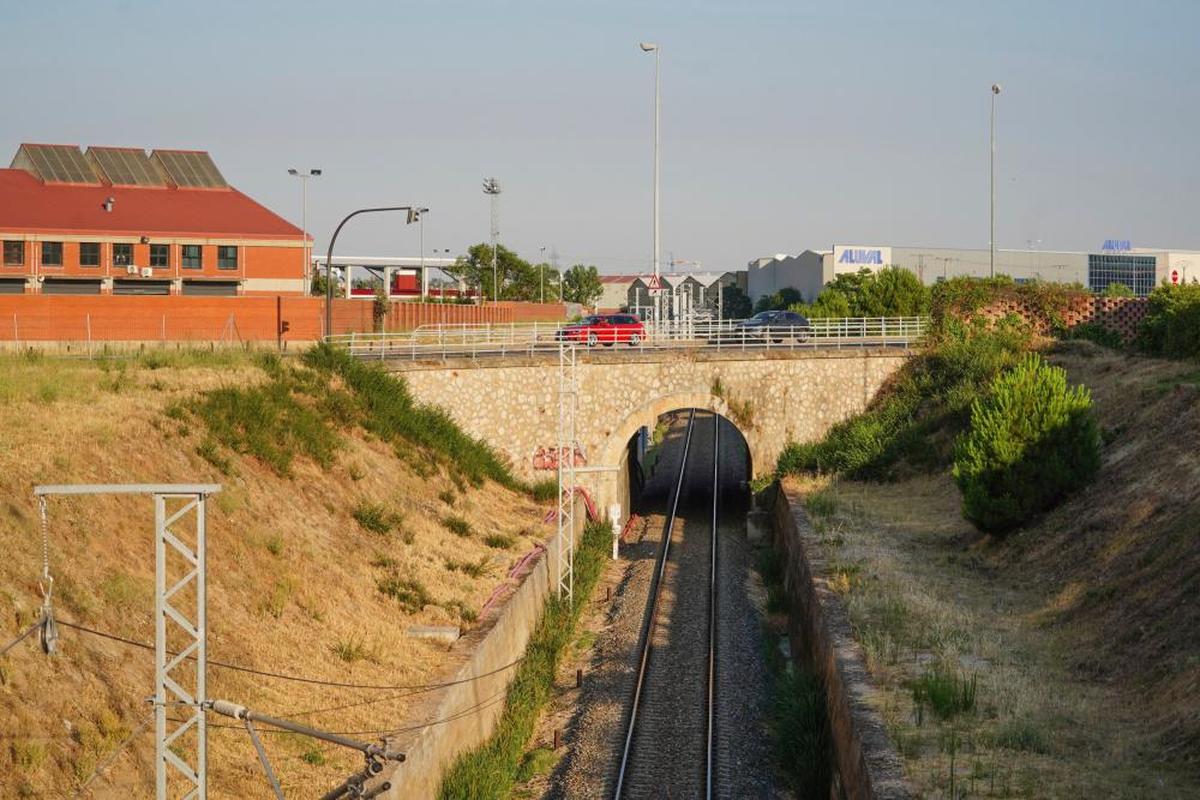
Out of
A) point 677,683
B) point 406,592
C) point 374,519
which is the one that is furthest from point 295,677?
point 374,519

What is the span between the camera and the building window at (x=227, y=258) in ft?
162

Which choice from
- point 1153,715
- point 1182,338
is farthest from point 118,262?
point 1153,715

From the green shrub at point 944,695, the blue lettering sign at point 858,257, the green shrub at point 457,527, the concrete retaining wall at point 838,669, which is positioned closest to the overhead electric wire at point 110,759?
the concrete retaining wall at point 838,669

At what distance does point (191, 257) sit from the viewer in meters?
49.2

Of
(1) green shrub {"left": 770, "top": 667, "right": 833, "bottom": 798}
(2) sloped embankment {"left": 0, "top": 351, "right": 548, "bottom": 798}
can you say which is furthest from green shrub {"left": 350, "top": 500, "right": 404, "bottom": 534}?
(1) green shrub {"left": 770, "top": 667, "right": 833, "bottom": 798}

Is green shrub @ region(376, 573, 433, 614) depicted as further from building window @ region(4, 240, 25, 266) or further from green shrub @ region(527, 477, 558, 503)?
building window @ region(4, 240, 25, 266)

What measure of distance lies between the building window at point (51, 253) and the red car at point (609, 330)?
701 inches

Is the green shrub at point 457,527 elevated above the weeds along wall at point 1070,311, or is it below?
below

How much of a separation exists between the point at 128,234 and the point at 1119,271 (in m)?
69.7

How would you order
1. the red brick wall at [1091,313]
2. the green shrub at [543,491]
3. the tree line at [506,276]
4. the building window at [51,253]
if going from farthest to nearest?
the tree line at [506,276]
the building window at [51,253]
the red brick wall at [1091,313]
the green shrub at [543,491]

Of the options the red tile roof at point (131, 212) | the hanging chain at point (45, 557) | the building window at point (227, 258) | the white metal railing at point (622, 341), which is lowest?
the hanging chain at point (45, 557)

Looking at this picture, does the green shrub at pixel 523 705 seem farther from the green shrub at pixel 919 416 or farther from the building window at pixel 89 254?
the building window at pixel 89 254

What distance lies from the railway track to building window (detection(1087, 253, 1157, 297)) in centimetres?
6353

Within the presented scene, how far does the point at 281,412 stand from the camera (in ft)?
98.3
